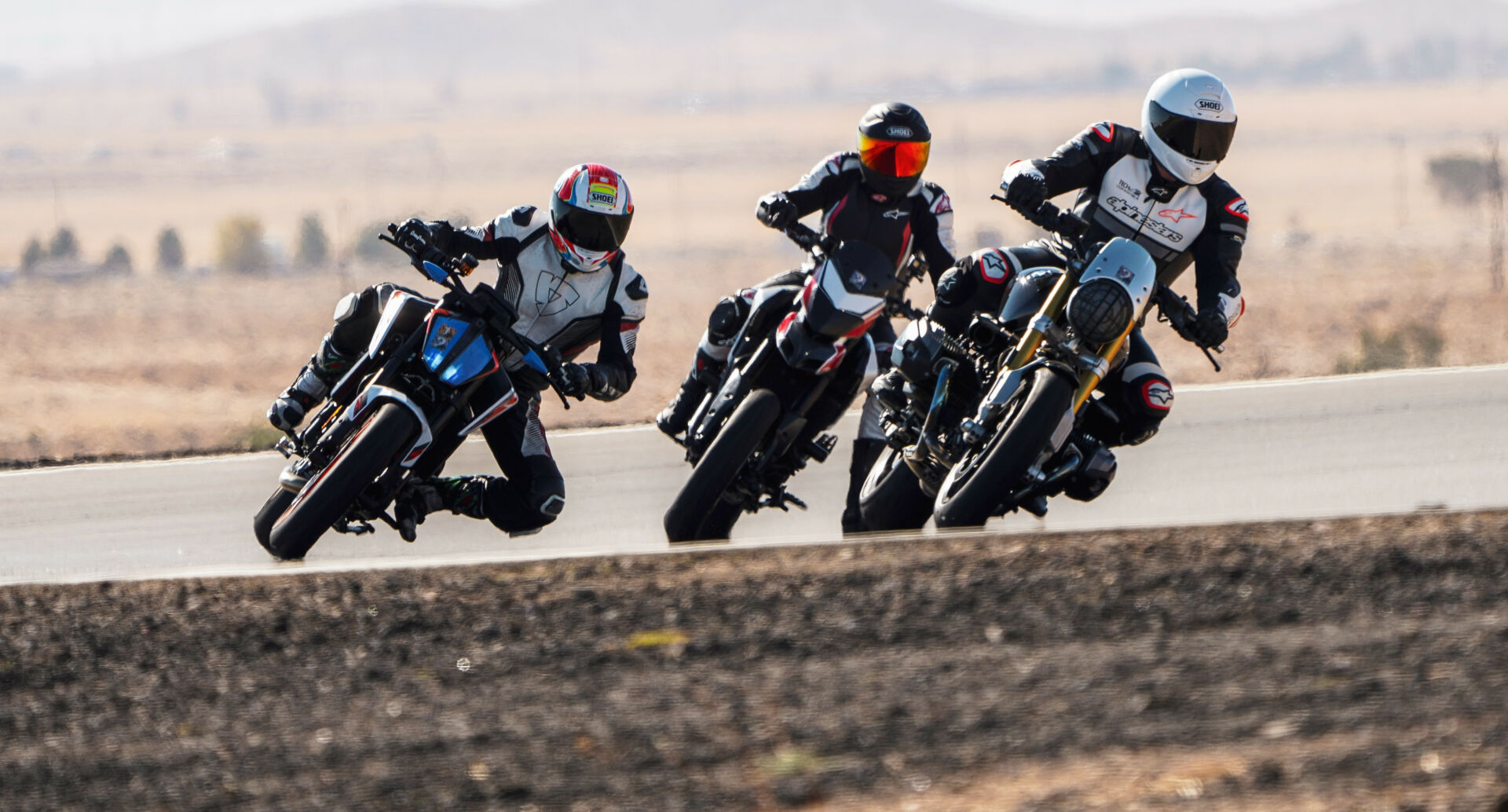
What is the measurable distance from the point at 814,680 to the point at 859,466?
11.9 feet

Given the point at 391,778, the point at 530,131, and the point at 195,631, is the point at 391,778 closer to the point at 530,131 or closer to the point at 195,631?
the point at 195,631

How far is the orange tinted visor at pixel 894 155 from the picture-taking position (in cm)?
809

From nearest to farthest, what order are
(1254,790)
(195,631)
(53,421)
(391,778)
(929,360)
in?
1. (1254,790)
2. (391,778)
3. (195,631)
4. (929,360)
5. (53,421)

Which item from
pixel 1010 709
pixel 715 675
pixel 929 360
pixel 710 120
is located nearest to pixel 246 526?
pixel 929 360

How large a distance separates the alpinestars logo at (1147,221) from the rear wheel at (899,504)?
1.45m

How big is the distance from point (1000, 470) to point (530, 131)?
118351mm

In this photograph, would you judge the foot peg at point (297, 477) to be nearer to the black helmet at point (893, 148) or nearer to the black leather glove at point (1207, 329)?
the black helmet at point (893, 148)

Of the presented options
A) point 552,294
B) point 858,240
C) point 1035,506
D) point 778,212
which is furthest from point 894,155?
point 1035,506

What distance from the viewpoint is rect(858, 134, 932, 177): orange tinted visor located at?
809 cm

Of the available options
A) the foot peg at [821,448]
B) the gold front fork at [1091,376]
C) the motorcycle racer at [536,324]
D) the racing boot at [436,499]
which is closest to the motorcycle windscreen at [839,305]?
the foot peg at [821,448]

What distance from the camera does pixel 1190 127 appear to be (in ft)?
24.0

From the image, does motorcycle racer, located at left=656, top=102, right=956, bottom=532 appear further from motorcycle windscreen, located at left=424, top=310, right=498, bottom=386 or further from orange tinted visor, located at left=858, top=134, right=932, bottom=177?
motorcycle windscreen, located at left=424, top=310, right=498, bottom=386

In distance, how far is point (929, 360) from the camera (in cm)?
723

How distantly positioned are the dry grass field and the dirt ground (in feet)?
25.2
